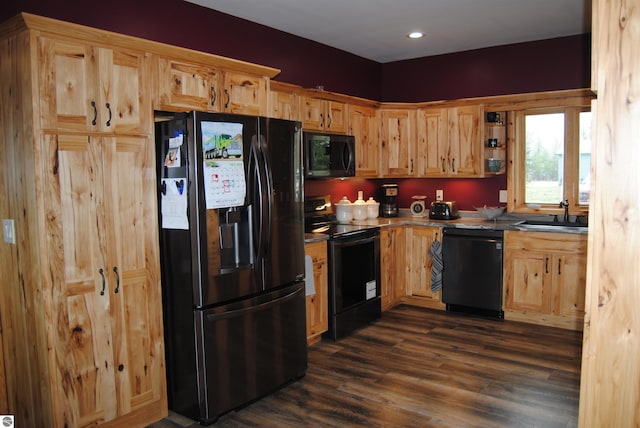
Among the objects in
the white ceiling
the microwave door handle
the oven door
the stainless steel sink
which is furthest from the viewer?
the stainless steel sink

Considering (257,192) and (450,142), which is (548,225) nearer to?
(450,142)

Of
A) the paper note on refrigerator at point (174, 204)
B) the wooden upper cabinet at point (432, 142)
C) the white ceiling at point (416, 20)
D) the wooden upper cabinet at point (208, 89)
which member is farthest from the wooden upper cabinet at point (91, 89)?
Result: the wooden upper cabinet at point (432, 142)

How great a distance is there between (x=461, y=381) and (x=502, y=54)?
3467 millimetres

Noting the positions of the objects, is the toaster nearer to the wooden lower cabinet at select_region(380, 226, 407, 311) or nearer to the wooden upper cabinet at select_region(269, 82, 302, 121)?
the wooden lower cabinet at select_region(380, 226, 407, 311)

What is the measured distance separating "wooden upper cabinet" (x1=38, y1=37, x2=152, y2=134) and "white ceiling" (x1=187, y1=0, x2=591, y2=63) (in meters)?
1.27

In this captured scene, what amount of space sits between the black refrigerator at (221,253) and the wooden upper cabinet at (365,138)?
1.89 m

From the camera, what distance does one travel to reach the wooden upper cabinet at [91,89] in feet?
8.16

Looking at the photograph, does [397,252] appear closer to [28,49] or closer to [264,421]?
[264,421]

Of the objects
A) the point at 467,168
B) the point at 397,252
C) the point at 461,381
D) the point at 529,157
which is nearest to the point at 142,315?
the point at 461,381

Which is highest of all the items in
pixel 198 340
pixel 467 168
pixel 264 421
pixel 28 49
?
pixel 28 49

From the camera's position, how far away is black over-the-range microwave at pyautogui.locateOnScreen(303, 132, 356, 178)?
4406 mm

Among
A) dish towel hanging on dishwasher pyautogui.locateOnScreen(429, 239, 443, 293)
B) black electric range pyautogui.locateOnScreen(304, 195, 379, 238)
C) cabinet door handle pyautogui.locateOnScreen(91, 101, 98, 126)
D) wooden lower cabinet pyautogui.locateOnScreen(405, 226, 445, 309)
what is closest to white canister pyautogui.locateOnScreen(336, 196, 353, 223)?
black electric range pyautogui.locateOnScreen(304, 195, 379, 238)

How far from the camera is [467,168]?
5328 millimetres

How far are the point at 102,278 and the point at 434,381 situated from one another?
2.23 m
